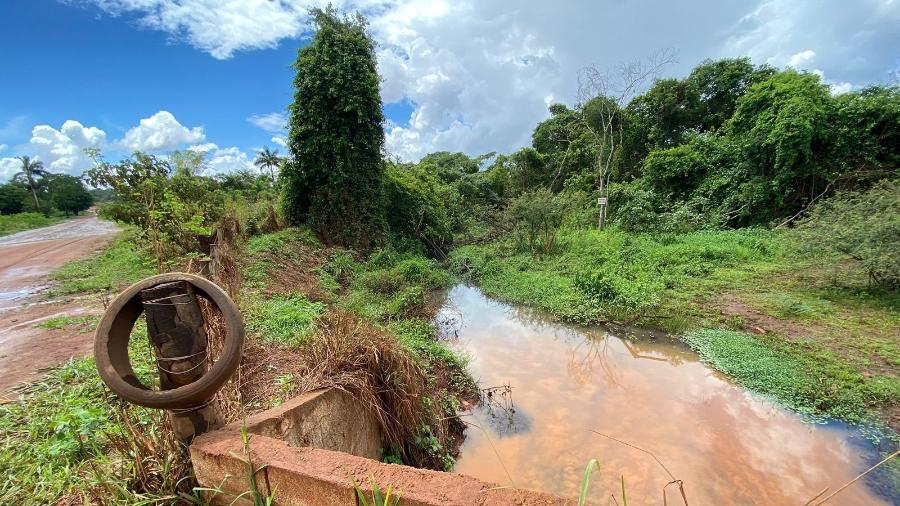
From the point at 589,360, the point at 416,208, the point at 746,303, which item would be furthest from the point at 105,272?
the point at 746,303

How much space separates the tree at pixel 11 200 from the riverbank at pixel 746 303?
1611 inches

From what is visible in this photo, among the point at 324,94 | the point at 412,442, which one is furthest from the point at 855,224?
the point at 324,94

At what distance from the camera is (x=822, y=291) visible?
A: 7805 mm

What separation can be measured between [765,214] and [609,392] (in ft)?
39.3

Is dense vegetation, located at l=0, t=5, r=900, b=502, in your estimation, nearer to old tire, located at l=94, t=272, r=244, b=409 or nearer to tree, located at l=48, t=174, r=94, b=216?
old tire, located at l=94, t=272, r=244, b=409

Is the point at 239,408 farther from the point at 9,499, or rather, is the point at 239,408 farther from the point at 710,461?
the point at 710,461

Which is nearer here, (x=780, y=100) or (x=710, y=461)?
(x=710, y=461)

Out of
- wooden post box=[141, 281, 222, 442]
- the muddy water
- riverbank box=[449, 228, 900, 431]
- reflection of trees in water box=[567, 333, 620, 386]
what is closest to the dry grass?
the muddy water

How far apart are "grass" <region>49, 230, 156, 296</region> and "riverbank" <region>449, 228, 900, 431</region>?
7.91 meters

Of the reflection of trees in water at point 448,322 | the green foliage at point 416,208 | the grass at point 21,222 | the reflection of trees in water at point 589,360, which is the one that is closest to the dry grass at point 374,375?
the reflection of trees in water at point 589,360

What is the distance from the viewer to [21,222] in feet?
85.4

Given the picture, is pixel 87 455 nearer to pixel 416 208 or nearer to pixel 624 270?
pixel 624 270

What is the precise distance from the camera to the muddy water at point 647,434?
3744 mm

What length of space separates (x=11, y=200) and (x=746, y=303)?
1921 inches
